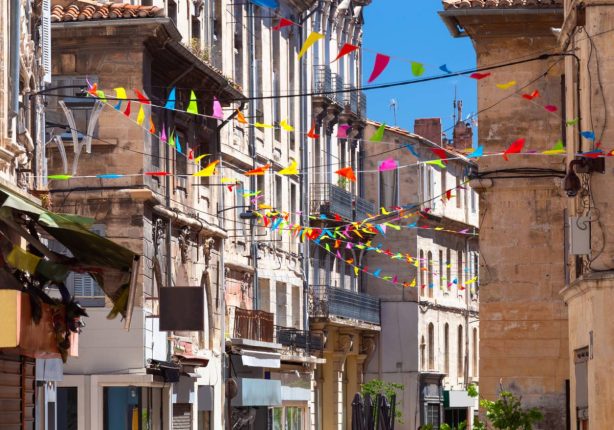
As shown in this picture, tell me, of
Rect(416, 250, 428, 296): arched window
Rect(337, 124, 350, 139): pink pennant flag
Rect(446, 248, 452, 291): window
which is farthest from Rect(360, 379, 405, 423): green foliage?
Rect(337, 124, 350, 139): pink pennant flag

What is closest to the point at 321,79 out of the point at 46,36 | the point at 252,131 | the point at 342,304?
the point at 342,304

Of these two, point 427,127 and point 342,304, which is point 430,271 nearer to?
point 427,127

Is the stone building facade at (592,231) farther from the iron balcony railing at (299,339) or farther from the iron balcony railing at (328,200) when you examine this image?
the iron balcony railing at (328,200)

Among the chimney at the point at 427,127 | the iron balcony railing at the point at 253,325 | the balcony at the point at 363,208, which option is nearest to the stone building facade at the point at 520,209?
the iron balcony railing at the point at 253,325

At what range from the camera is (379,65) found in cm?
2258

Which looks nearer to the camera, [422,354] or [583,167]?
[583,167]

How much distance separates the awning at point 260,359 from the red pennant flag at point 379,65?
2384cm

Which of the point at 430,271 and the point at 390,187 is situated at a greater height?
the point at 390,187

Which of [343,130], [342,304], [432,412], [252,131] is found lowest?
[432,412]

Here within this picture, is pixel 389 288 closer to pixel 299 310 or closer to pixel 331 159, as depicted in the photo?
pixel 331 159

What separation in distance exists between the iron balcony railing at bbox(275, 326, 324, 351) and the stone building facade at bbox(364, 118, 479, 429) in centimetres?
743

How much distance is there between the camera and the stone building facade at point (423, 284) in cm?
6600

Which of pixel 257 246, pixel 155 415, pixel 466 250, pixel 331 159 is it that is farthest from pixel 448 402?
pixel 155 415

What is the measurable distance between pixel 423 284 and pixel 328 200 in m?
11.3
